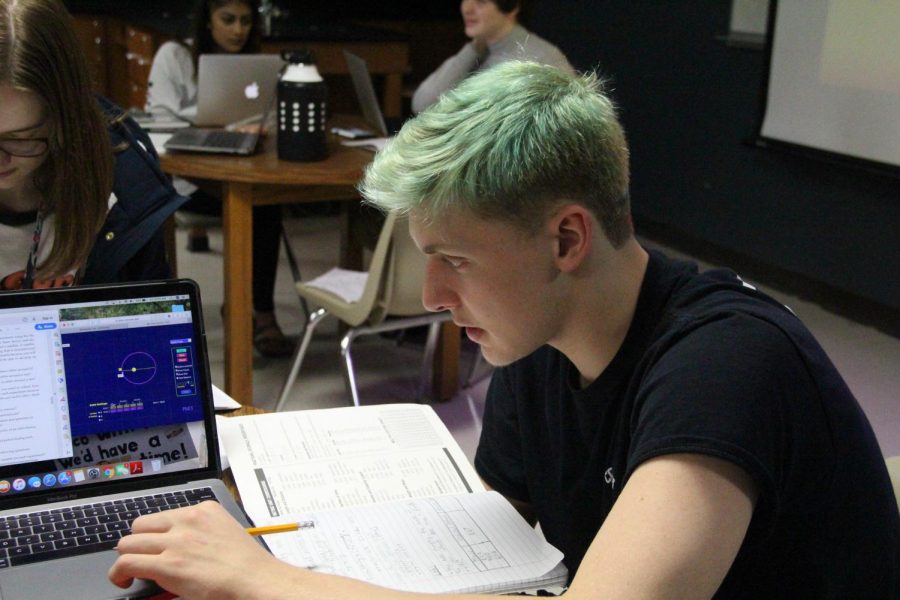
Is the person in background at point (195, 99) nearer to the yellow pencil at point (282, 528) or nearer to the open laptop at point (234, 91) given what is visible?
the open laptop at point (234, 91)

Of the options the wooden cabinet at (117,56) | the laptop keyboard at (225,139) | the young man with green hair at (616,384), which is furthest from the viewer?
the wooden cabinet at (117,56)

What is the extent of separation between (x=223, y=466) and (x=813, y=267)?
3448mm

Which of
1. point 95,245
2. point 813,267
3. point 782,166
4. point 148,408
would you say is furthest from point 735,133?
point 148,408

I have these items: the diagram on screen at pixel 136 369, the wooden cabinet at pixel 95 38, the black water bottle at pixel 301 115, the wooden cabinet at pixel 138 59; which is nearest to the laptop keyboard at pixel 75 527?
the diagram on screen at pixel 136 369

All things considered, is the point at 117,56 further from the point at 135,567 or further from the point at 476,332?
the point at 135,567

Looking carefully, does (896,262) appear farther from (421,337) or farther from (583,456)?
(583,456)

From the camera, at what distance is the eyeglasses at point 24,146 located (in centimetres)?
140

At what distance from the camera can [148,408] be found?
3.62 feet

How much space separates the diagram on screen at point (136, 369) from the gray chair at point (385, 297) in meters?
1.43

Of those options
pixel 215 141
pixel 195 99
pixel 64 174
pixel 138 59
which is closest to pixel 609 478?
pixel 64 174

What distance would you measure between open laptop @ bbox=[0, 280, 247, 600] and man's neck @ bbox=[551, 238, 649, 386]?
1.28 ft

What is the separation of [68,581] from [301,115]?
6.32 feet

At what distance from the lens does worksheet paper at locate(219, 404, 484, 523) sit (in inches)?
45.1

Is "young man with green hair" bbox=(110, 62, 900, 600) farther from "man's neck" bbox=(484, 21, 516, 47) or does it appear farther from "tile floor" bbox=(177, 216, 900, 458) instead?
"man's neck" bbox=(484, 21, 516, 47)
